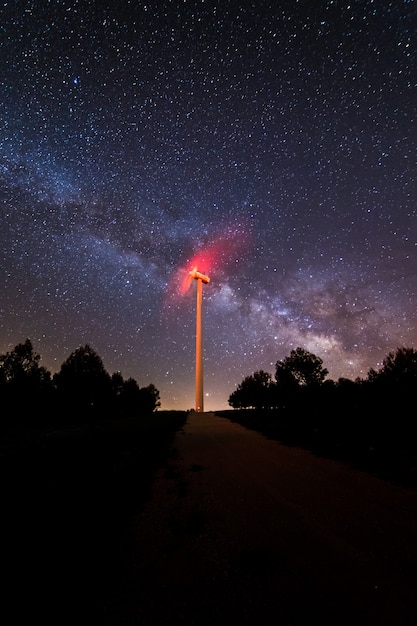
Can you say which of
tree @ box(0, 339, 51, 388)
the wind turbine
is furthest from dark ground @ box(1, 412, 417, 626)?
the wind turbine

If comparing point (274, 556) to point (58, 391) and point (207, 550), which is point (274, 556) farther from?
point (58, 391)

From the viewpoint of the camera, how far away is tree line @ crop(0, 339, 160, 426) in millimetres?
45216

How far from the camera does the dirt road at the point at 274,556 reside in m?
3.49

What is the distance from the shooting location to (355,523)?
236 inches

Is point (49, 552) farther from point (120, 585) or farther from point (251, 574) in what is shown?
point (251, 574)

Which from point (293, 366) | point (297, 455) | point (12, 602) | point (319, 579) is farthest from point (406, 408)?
point (293, 366)

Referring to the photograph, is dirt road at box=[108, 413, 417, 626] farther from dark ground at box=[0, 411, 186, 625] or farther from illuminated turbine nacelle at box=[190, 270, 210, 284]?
illuminated turbine nacelle at box=[190, 270, 210, 284]

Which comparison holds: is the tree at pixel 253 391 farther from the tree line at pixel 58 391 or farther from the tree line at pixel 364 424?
the tree line at pixel 364 424

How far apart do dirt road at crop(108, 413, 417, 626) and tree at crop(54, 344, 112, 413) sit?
A: 5060cm

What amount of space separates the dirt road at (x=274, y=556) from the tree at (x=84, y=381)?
50596 millimetres

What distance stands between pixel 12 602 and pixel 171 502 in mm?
4766

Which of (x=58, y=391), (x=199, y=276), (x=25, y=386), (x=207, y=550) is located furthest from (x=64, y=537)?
(x=199, y=276)

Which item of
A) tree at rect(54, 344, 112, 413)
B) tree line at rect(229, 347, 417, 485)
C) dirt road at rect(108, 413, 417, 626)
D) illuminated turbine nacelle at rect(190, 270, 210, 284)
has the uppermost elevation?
illuminated turbine nacelle at rect(190, 270, 210, 284)

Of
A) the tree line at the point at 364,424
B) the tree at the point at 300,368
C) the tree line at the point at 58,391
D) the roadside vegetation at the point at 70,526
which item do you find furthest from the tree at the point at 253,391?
the roadside vegetation at the point at 70,526
